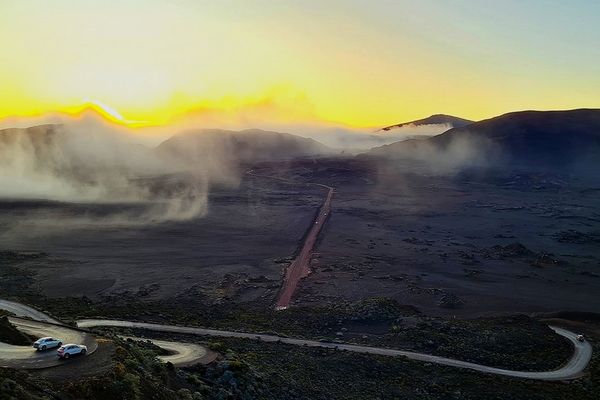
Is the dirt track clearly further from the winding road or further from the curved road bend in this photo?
the winding road

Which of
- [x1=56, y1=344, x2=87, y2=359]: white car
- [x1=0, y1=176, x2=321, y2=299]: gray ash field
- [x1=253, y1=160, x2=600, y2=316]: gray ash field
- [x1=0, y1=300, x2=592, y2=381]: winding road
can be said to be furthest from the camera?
[x1=253, y1=160, x2=600, y2=316]: gray ash field

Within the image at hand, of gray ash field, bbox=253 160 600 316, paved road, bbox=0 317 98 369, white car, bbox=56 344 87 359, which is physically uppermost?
white car, bbox=56 344 87 359

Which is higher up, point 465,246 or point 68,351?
point 68,351

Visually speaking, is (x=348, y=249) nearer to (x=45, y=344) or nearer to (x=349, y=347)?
(x=349, y=347)

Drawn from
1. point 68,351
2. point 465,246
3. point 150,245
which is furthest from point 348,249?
point 68,351

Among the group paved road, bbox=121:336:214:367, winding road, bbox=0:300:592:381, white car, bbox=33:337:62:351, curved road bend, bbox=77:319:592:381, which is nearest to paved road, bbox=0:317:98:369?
Answer: white car, bbox=33:337:62:351

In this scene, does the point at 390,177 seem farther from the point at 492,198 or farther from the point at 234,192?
the point at 234,192

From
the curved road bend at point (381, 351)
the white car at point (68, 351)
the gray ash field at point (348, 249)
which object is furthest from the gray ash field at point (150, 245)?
the white car at point (68, 351)

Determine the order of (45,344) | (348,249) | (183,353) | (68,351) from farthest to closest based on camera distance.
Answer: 1. (348,249)
2. (183,353)
3. (45,344)
4. (68,351)

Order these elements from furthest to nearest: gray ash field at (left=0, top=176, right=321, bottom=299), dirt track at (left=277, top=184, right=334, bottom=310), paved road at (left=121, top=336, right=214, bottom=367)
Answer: gray ash field at (left=0, top=176, right=321, bottom=299), dirt track at (left=277, top=184, right=334, bottom=310), paved road at (left=121, top=336, right=214, bottom=367)

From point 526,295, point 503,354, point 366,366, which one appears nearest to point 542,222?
point 526,295
